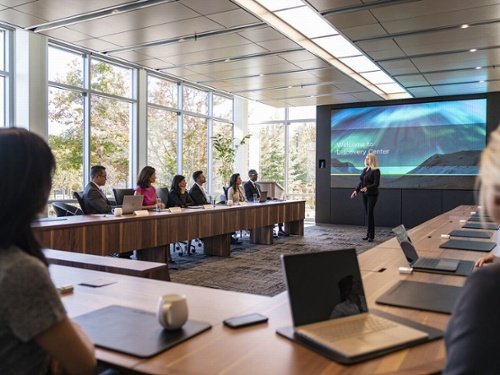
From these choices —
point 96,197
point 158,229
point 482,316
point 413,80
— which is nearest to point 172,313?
point 482,316

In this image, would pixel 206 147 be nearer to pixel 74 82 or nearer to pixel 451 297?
pixel 74 82

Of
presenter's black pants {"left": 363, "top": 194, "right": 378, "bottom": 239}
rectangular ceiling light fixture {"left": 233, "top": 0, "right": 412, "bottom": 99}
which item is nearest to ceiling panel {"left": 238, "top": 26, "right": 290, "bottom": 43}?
rectangular ceiling light fixture {"left": 233, "top": 0, "right": 412, "bottom": 99}

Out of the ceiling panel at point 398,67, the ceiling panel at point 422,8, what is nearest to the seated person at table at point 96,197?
the ceiling panel at point 422,8

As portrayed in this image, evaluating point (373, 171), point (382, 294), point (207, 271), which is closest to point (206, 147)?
point (373, 171)

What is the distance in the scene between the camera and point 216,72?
7.82 meters

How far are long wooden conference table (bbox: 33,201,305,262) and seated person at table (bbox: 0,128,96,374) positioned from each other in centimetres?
154

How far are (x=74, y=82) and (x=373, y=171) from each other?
5175 millimetres

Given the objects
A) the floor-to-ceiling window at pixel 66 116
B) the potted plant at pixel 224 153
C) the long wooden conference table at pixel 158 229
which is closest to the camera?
the long wooden conference table at pixel 158 229

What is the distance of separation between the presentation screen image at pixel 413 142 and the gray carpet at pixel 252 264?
185 cm

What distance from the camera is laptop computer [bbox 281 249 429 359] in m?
1.21

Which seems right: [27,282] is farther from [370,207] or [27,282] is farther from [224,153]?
[224,153]

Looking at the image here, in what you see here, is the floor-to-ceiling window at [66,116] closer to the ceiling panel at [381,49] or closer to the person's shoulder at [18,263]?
the ceiling panel at [381,49]

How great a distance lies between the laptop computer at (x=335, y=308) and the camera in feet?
3.96

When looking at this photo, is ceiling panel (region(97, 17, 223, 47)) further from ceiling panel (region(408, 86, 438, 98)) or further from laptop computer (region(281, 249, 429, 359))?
ceiling panel (region(408, 86, 438, 98))
